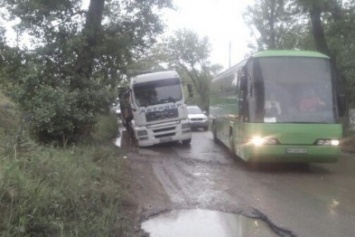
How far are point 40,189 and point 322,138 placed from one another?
793 cm

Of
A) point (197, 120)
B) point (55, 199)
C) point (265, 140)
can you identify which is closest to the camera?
point (55, 199)

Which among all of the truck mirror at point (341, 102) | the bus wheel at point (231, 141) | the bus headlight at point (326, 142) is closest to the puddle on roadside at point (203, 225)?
the bus headlight at point (326, 142)

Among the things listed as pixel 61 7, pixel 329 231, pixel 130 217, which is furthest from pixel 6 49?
pixel 329 231

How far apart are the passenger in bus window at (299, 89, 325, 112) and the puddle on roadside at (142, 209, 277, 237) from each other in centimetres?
497

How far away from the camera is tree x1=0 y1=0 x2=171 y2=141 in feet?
40.8

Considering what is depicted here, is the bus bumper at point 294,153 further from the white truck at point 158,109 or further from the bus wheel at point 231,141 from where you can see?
the white truck at point 158,109

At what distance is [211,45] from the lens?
203 feet

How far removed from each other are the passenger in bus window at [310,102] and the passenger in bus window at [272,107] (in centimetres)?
58

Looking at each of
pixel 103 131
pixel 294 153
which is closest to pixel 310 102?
pixel 294 153

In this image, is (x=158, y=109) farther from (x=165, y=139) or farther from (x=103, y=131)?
(x=103, y=131)

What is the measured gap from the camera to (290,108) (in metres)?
12.1

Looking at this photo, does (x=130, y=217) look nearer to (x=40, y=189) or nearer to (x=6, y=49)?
(x=40, y=189)

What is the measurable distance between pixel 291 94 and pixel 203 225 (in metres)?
5.74

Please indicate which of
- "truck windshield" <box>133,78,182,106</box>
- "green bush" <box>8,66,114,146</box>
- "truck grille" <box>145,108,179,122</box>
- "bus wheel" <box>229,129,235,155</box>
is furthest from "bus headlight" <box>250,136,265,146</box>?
"truck windshield" <box>133,78,182,106</box>
